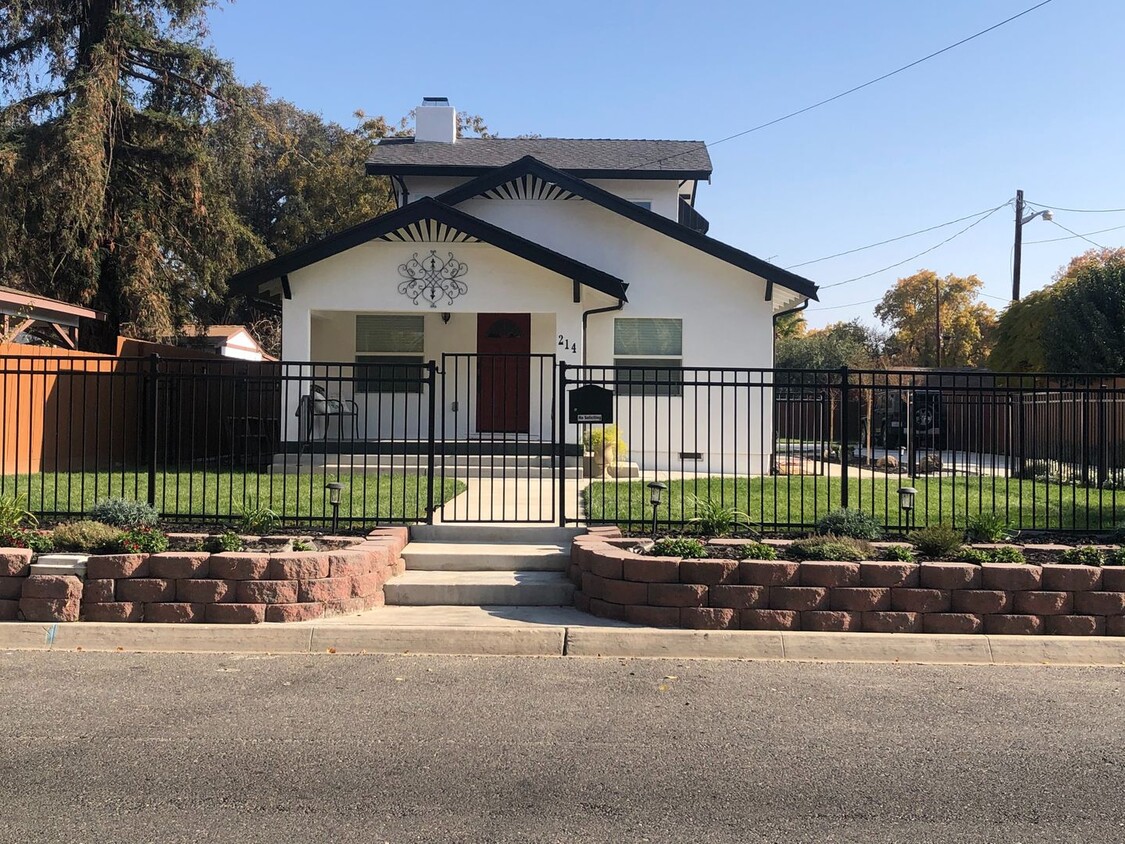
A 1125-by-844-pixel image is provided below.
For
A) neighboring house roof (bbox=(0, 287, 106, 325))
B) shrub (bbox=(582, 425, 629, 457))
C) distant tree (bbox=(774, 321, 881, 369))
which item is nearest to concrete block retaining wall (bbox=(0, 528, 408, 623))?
shrub (bbox=(582, 425, 629, 457))

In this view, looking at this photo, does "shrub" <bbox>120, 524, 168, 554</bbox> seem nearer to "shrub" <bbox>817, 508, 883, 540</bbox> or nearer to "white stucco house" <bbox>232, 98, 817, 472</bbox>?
"shrub" <bbox>817, 508, 883, 540</bbox>

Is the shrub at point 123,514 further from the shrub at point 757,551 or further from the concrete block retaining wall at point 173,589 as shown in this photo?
the shrub at point 757,551

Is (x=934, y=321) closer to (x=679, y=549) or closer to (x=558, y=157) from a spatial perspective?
(x=558, y=157)

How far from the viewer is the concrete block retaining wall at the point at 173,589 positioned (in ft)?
22.2

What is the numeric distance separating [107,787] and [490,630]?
114 inches

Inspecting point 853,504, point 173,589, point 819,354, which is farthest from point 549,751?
point 819,354

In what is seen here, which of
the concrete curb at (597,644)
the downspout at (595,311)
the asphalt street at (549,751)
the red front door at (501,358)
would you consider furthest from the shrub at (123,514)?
the red front door at (501,358)

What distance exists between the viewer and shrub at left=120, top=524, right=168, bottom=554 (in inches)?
278

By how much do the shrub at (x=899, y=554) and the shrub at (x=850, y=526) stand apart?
1.67 ft

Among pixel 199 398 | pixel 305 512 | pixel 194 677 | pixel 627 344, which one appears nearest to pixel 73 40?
pixel 199 398

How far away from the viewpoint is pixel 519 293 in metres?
14.6

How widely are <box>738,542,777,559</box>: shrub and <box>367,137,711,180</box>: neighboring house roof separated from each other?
1243 cm

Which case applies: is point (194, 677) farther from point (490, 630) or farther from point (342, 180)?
point (342, 180)

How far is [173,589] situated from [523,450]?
24.9ft
